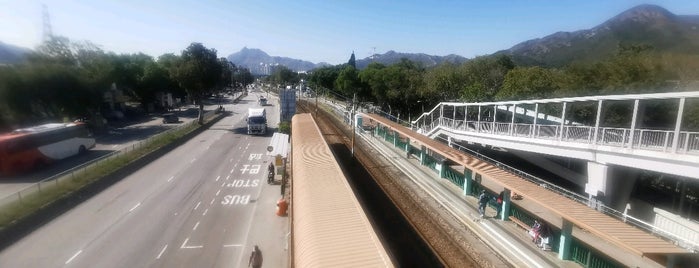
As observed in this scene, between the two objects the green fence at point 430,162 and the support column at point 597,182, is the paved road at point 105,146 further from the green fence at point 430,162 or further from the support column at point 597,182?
the support column at point 597,182

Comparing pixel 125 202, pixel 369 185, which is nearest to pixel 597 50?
pixel 369 185

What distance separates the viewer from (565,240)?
1505 cm

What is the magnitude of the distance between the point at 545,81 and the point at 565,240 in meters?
27.5

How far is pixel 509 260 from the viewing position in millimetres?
15766

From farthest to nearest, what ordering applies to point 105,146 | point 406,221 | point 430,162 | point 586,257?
point 105,146
point 430,162
point 406,221
point 586,257

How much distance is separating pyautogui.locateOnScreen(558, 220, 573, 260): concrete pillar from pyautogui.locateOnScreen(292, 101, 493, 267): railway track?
297 centimetres

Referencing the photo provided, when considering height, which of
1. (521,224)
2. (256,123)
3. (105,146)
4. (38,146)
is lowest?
(105,146)

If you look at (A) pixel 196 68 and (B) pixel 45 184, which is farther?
(A) pixel 196 68

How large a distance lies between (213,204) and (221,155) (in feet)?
50.2

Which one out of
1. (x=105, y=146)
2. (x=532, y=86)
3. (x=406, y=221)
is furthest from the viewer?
(x=105, y=146)

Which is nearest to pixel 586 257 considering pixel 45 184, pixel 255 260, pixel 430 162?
pixel 255 260

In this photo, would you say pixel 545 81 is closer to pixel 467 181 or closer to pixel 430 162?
pixel 430 162

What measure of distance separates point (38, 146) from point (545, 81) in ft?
155

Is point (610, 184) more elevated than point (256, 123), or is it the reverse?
point (610, 184)
